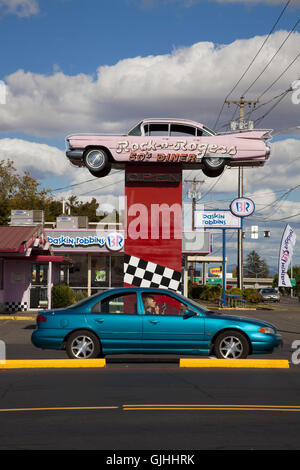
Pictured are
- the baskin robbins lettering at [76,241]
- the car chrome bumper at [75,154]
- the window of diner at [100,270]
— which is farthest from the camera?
the window of diner at [100,270]

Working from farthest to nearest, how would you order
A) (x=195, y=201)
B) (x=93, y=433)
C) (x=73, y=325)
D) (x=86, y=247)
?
(x=195, y=201), (x=86, y=247), (x=73, y=325), (x=93, y=433)

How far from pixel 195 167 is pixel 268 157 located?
2.27 meters

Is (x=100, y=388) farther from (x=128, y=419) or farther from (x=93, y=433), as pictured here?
(x=93, y=433)

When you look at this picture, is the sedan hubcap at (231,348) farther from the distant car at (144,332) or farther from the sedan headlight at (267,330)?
the sedan headlight at (267,330)

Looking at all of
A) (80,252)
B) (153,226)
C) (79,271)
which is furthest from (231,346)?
(79,271)

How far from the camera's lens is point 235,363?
11906 mm

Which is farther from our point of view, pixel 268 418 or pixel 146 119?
pixel 146 119

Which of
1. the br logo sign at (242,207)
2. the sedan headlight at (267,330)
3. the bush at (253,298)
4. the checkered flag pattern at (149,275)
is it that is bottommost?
the bush at (253,298)

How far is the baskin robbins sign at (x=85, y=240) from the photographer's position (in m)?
38.3

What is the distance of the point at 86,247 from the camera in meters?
39.1

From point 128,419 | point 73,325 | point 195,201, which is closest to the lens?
point 128,419

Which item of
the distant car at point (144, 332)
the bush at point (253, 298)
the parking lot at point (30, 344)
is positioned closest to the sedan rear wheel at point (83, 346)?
the distant car at point (144, 332)

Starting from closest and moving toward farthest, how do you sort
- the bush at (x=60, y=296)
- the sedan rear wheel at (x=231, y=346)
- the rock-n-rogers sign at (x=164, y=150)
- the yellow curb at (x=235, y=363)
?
the yellow curb at (x=235, y=363)
the sedan rear wheel at (x=231, y=346)
the rock-n-rogers sign at (x=164, y=150)
the bush at (x=60, y=296)

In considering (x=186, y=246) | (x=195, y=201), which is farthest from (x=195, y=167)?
(x=195, y=201)
